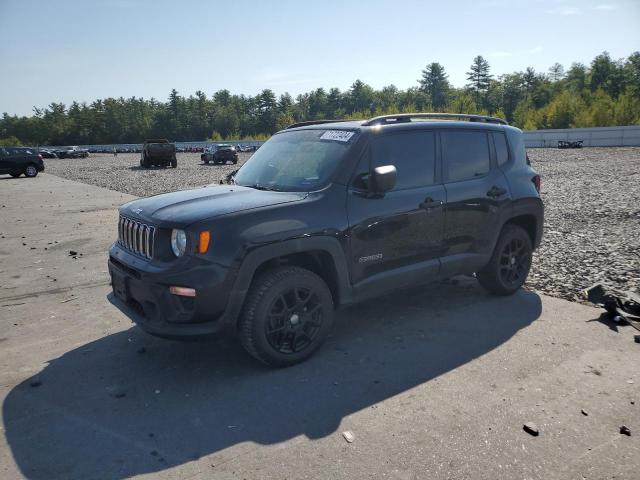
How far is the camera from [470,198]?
5.16 metres

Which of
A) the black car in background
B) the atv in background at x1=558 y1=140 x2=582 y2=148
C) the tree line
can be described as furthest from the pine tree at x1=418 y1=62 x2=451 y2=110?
the black car in background

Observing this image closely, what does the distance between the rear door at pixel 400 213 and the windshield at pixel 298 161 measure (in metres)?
0.27

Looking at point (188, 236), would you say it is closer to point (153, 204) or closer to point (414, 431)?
point (153, 204)

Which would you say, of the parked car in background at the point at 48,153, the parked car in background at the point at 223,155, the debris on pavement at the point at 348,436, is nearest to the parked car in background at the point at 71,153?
the parked car in background at the point at 48,153

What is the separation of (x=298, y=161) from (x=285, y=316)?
5.08ft

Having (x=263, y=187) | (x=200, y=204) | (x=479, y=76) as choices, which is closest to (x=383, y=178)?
(x=263, y=187)

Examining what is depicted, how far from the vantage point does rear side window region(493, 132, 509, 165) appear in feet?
18.5

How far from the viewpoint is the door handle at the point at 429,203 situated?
476 centimetres

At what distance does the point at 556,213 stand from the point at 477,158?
664 centimetres

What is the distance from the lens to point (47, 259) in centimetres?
834

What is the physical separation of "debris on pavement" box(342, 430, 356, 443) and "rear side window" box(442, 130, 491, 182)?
2.82m

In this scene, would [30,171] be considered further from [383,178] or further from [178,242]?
[383,178]

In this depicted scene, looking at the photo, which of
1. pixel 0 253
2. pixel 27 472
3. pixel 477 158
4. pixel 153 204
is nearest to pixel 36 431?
pixel 27 472

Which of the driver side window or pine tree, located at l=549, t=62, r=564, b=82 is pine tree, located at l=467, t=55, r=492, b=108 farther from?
the driver side window
